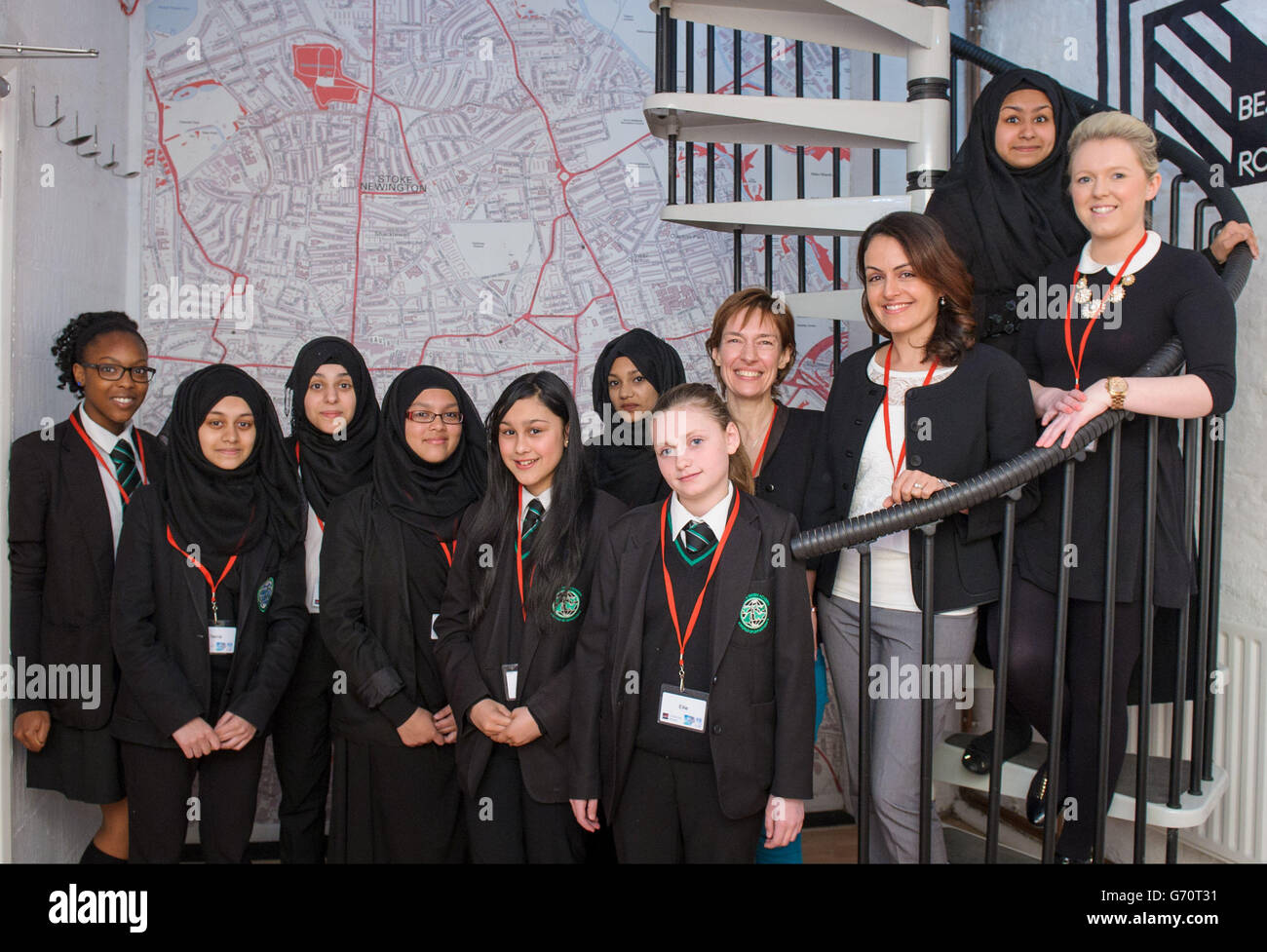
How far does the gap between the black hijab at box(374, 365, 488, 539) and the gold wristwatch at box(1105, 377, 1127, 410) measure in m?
1.50

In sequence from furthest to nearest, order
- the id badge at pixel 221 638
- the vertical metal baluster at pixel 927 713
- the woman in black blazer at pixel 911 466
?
the id badge at pixel 221 638, the woman in black blazer at pixel 911 466, the vertical metal baluster at pixel 927 713

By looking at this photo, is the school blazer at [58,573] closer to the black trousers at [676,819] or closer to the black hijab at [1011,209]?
the black trousers at [676,819]

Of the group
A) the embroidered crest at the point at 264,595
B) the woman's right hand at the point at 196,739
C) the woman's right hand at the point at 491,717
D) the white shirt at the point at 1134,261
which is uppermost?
the white shirt at the point at 1134,261

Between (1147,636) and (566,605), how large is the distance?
49.8 inches

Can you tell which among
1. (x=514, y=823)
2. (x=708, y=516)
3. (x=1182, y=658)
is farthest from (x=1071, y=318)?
(x=514, y=823)

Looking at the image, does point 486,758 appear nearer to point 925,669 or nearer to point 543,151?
point 925,669

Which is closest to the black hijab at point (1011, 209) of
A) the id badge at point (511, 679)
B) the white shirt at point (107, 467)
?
the id badge at point (511, 679)

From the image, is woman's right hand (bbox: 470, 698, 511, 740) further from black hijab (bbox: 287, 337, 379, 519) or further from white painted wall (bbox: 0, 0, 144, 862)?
white painted wall (bbox: 0, 0, 144, 862)

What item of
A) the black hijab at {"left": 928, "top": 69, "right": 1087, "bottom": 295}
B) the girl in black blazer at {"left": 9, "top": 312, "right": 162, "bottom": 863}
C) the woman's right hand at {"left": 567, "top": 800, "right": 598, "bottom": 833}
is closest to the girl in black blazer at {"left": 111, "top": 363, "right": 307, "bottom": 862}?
the girl in black blazer at {"left": 9, "top": 312, "right": 162, "bottom": 863}

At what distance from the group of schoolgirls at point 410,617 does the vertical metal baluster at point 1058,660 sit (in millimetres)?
504

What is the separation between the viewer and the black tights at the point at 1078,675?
208 cm

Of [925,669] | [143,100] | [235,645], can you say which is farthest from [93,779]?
[143,100]

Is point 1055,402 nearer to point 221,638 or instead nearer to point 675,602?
point 675,602

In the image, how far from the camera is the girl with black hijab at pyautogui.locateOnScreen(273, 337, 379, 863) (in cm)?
262
